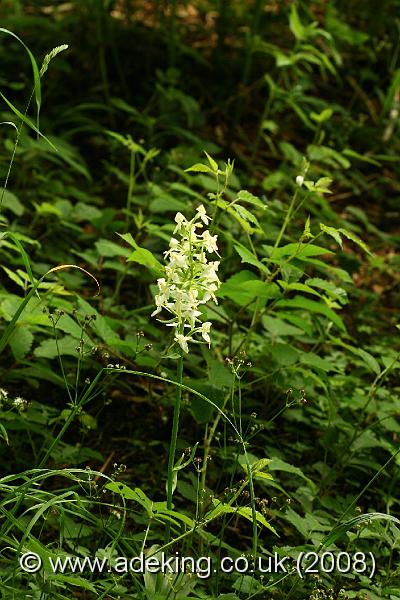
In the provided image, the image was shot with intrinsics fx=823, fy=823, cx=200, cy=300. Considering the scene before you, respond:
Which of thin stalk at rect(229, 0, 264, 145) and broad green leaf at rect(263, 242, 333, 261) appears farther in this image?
thin stalk at rect(229, 0, 264, 145)

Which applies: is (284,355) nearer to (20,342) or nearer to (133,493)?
(20,342)

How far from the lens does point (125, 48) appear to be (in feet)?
13.3

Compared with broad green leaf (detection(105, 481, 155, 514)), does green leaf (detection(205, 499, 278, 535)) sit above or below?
below

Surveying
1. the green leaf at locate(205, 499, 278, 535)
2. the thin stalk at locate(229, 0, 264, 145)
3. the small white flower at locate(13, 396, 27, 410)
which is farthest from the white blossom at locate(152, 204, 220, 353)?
the thin stalk at locate(229, 0, 264, 145)

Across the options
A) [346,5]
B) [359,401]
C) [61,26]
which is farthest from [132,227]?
[346,5]

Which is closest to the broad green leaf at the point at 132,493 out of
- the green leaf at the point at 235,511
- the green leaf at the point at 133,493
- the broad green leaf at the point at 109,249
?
the green leaf at the point at 133,493

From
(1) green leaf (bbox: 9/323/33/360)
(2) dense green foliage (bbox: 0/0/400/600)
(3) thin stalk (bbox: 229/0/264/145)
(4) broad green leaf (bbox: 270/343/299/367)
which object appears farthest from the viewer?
(3) thin stalk (bbox: 229/0/264/145)

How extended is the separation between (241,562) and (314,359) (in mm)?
549

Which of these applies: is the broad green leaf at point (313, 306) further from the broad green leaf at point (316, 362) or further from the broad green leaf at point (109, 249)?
the broad green leaf at point (109, 249)

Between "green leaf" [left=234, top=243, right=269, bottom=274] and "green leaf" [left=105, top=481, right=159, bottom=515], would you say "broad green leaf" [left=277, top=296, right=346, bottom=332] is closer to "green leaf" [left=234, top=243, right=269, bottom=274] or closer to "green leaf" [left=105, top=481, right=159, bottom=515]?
"green leaf" [left=234, top=243, right=269, bottom=274]

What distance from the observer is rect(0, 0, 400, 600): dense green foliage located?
5.32 feet

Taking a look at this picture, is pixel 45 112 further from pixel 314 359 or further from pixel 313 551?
pixel 313 551

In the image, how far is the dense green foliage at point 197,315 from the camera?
1.62 meters

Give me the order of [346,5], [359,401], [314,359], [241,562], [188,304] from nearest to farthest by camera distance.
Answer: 1. [188,304]
2. [241,562]
3. [314,359]
4. [359,401]
5. [346,5]
